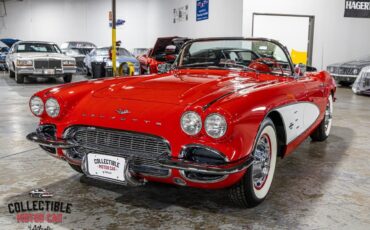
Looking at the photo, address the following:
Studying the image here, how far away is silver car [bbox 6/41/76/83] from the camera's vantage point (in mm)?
10656

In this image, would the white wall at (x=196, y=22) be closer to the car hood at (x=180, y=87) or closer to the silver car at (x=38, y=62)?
the silver car at (x=38, y=62)

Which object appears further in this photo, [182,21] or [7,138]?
[182,21]

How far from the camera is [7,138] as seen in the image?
179 inches

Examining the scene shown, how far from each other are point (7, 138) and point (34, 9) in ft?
62.5

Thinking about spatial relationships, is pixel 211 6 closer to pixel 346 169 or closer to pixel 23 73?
pixel 23 73

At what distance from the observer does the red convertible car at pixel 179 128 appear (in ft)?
7.24

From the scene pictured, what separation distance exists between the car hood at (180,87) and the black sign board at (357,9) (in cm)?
1071

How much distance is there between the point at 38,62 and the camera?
1073 centimetres

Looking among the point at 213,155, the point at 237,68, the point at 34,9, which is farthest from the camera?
the point at 34,9

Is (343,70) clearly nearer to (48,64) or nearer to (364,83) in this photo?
(364,83)

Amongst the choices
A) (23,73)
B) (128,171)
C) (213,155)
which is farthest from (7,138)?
(23,73)

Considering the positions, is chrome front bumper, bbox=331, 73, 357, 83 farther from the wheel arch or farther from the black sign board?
the wheel arch

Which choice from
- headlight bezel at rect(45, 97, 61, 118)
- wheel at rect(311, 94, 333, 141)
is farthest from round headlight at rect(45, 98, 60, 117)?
wheel at rect(311, 94, 333, 141)

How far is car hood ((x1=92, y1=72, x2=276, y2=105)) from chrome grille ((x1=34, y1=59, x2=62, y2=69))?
8.35 m
